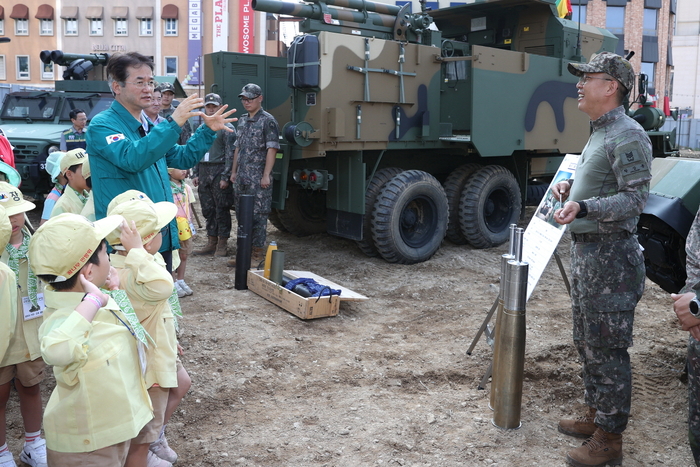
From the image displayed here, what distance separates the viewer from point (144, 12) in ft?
111

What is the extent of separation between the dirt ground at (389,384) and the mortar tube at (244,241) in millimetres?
164

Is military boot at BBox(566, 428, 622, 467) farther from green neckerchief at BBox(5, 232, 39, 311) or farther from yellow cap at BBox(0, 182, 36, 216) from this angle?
yellow cap at BBox(0, 182, 36, 216)

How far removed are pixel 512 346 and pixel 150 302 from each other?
178 cm

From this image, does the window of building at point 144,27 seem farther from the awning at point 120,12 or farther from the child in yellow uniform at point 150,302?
the child in yellow uniform at point 150,302

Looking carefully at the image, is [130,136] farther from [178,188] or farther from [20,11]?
[20,11]

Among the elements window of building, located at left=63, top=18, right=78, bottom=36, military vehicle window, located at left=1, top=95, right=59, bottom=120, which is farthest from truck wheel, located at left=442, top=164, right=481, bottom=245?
window of building, located at left=63, top=18, right=78, bottom=36

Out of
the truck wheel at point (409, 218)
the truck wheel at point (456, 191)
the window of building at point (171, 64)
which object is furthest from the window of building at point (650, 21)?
the truck wheel at point (409, 218)

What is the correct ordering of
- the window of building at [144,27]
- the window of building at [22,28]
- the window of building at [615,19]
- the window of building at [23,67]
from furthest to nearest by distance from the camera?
the window of building at [23,67] < the window of building at [22,28] < the window of building at [144,27] < the window of building at [615,19]

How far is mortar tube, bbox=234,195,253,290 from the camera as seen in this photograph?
619 centimetres

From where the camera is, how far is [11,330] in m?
2.76

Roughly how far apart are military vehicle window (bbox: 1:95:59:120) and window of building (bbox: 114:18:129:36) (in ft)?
83.7

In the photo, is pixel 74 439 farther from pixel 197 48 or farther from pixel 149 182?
pixel 197 48

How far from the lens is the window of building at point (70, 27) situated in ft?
115

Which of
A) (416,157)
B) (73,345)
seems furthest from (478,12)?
(73,345)
